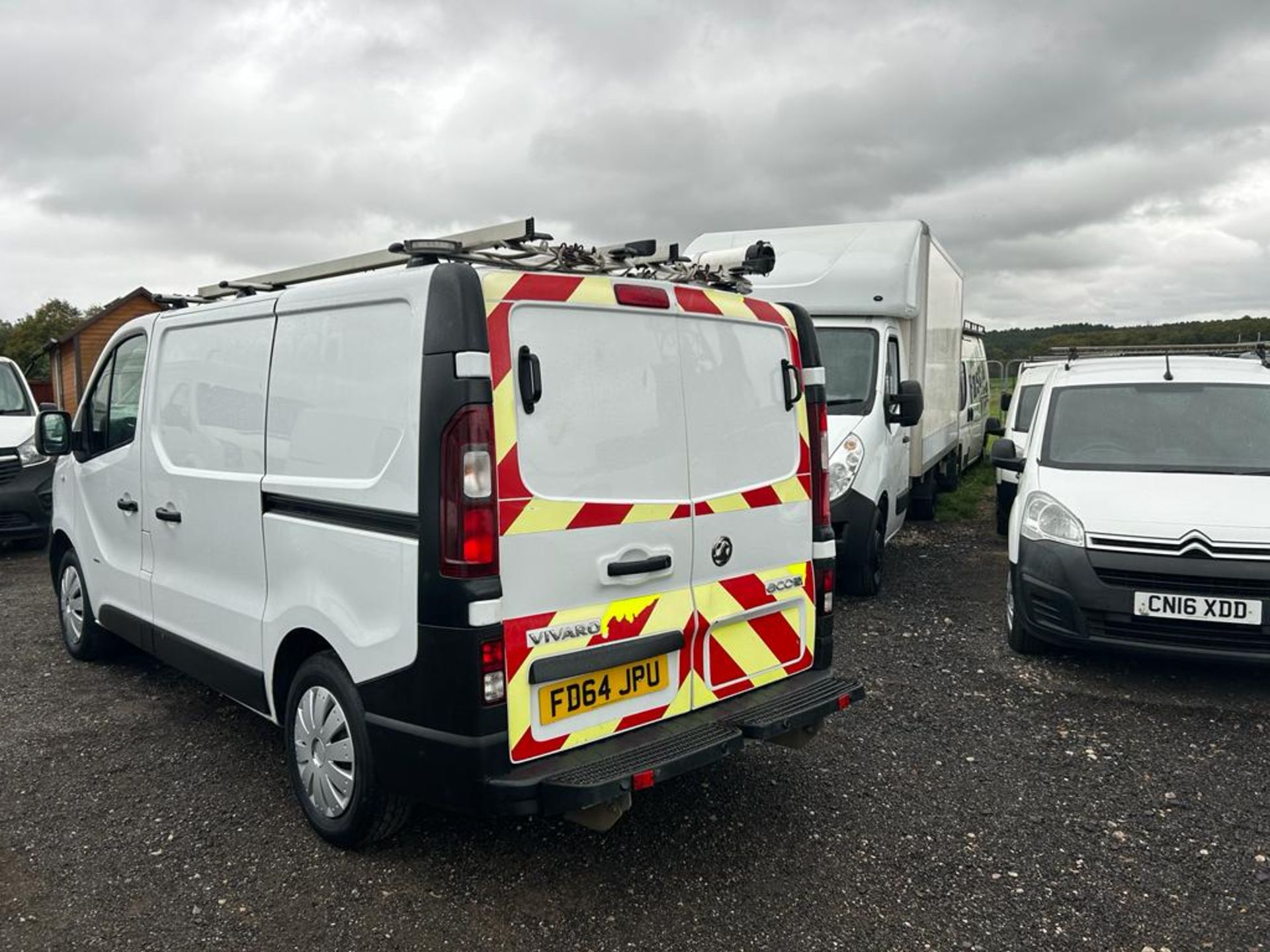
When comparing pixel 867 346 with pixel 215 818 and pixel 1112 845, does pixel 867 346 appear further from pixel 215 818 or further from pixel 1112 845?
pixel 215 818

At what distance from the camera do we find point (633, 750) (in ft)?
10.3

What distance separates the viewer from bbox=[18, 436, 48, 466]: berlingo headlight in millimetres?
9539

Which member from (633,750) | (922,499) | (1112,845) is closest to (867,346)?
(922,499)

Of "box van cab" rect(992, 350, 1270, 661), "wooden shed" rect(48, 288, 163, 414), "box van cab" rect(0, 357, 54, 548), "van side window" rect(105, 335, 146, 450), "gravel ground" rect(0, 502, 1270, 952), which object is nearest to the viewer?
"gravel ground" rect(0, 502, 1270, 952)

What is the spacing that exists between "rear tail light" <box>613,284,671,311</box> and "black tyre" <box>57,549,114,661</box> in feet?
13.0

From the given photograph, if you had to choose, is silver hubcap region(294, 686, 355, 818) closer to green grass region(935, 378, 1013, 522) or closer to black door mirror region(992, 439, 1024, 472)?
black door mirror region(992, 439, 1024, 472)

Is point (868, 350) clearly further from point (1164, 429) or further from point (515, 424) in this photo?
point (515, 424)

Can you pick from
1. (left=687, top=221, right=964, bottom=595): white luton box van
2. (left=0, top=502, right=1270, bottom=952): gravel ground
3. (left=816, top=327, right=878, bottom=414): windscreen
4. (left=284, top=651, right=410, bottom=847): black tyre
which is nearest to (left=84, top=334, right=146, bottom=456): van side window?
(left=0, top=502, right=1270, bottom=952): gravel ground

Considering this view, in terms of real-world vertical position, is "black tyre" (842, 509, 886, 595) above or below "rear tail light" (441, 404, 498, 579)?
below

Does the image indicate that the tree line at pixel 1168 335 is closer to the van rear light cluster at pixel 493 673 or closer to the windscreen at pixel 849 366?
the windscreen at pixel 849 366

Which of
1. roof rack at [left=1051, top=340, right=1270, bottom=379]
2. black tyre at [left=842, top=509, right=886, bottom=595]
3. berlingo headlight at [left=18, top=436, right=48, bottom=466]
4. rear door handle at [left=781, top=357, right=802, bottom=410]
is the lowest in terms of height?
black tyre at [left=842, top=509, right=886, bottom=595]

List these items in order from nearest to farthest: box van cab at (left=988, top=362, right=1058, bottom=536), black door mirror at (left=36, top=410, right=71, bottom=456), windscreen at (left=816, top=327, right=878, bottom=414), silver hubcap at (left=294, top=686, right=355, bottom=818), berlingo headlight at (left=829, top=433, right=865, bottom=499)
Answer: silver hubcap at (left=294, top=686, right=355, bottom=818), black door mirror at (left=36, top=410, right=71, bottom=456), berlingo headlight at (left=829, top=433, right=865, bottom=499), windscreen at (left=816, top=327, right=878, bottom=414), box van cab at (left=988, top=362, right=1058, bottom=536)

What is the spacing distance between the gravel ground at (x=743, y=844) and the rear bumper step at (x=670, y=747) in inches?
19.0

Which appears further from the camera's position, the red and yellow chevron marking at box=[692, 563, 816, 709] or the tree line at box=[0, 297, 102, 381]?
the tree line at box=[0, 297, 102, 381]
